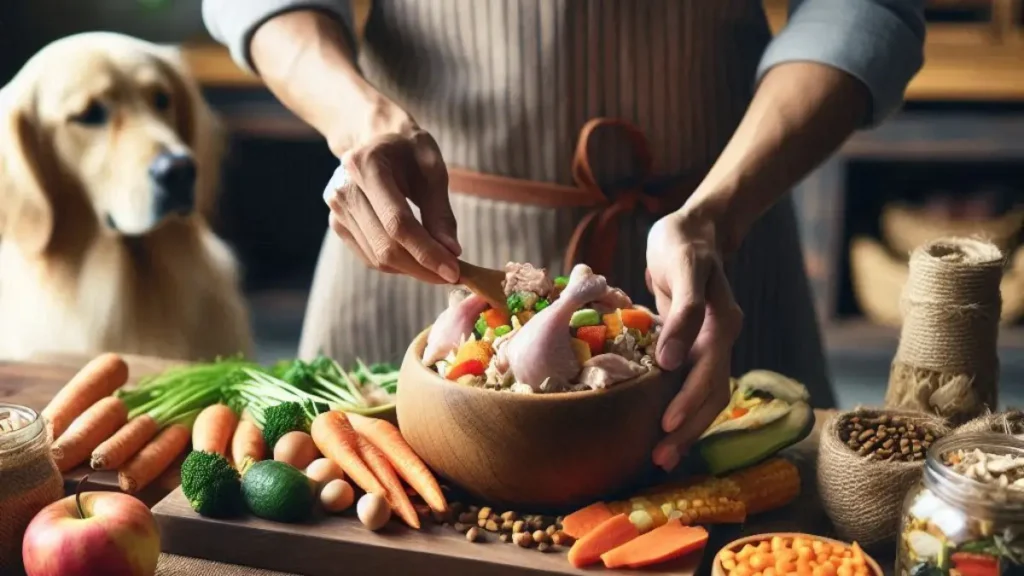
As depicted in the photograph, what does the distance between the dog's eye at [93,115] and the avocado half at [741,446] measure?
1.21m

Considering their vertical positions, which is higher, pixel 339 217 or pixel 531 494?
pixel 339 217

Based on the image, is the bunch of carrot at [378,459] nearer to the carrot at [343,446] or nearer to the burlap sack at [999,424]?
the carrot at [343,446]

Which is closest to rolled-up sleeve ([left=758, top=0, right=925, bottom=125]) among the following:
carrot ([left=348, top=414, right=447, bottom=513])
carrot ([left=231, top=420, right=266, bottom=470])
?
carrot ([left=348, top=414, right=447, bottom=513])

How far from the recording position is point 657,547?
999mm

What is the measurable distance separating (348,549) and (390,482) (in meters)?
Result: 0.09

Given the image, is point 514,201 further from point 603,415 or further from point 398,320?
point 603,415

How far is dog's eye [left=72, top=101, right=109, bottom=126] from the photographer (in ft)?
5.94

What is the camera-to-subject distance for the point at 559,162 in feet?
4.94

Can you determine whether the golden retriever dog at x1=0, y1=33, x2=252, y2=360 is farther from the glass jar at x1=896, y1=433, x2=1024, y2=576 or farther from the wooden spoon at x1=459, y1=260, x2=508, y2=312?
the glass jar at x1=896, y1=433, x2=1024, y2=576

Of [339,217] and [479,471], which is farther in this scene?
[339,217]

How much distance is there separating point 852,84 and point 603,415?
2.05 ft

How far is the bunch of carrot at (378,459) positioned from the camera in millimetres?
1078

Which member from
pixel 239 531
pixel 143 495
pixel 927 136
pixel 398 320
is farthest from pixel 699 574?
pixel 927 136

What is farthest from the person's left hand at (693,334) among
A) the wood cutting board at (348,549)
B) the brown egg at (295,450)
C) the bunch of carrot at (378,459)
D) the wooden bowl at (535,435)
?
the brown egg at (295,450)
